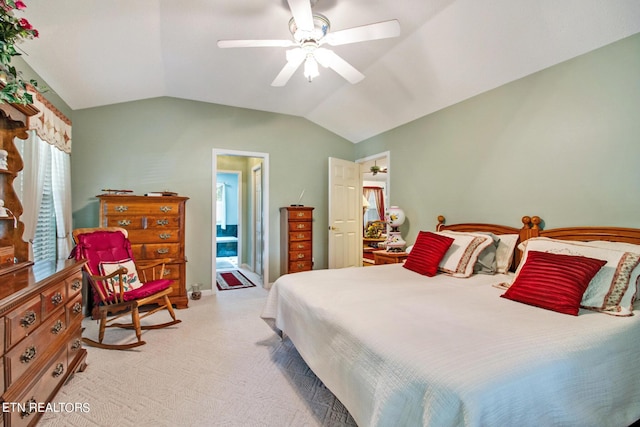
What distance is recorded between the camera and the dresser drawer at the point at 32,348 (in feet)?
4.09

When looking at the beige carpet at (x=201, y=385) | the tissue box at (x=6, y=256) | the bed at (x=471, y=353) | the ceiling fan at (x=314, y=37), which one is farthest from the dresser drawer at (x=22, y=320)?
the ceiling fan at (x=314, y=37)

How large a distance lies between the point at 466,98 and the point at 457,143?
48cm

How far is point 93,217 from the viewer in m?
3.59

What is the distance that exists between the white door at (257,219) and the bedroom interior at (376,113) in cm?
73

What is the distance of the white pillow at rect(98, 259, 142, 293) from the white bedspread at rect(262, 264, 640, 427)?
192cm

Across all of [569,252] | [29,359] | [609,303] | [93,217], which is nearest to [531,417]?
[609,303]

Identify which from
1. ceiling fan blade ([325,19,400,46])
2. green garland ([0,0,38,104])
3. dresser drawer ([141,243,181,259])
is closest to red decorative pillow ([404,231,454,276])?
ceiling fan blade ([325,19,400,46])

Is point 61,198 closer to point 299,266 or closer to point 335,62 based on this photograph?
point 299,266

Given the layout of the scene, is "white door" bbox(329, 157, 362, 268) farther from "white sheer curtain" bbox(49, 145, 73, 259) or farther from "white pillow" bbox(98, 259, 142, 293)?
"white sheer curtain" bbox(49, 145, 73, 259)

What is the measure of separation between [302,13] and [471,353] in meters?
Result: 2.04

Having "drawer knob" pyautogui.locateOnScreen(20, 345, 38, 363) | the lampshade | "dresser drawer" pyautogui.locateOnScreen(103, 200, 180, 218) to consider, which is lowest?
"drawer knob" pyautogui.locateOnScreen(20, 345, 38, 363)

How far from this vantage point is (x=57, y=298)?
1693 mm

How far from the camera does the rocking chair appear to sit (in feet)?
8.21

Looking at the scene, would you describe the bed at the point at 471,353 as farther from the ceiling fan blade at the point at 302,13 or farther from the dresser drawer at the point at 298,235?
the dresser drawer at the point at 298,235
